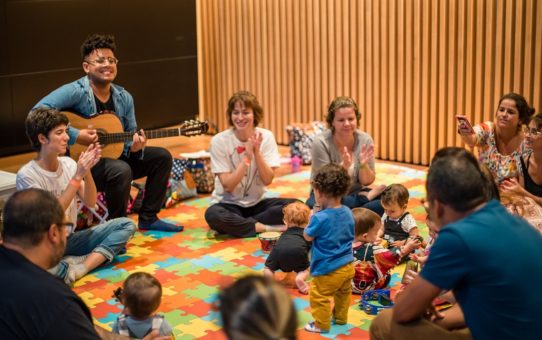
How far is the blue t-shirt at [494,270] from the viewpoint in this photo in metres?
2.77

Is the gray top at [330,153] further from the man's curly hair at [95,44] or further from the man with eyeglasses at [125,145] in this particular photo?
the man's curly hair at [95,44]

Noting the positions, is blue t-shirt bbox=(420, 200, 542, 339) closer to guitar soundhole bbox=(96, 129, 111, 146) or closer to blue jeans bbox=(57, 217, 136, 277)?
blue jeans bbox=(57, 217, 136, 277)

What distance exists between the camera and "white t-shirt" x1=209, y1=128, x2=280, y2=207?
6055 mm

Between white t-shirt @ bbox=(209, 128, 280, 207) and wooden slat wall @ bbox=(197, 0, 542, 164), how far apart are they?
2.32m

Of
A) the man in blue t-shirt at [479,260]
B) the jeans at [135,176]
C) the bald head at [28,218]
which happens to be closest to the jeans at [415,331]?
the man in blue t-shirt at [479,260]

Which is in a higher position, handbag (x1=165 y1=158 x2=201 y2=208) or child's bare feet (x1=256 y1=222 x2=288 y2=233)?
handbag (x1=165 y1=158 x2=201 y2=208)

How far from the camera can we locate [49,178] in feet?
16.8

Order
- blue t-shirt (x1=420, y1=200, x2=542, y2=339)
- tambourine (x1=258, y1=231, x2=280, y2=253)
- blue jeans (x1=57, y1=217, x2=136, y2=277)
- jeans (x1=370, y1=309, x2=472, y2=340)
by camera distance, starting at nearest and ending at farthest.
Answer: blue t-shirt (x1=420, y1=200, x2=542, y2=339) → jeans (x1=370, y1=309, x2=472, y2=340) → blue jeans (x1=57, y1=217, x2=136, y2=277) → tambourine (x1=258, y1=231, x2=280, y2=253)

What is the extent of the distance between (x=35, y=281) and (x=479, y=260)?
1532 mm

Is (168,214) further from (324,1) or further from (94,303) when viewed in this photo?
(324,1)

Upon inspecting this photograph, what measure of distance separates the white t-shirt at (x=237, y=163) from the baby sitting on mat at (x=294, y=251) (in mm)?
1080

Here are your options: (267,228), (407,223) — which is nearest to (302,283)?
(407,223)

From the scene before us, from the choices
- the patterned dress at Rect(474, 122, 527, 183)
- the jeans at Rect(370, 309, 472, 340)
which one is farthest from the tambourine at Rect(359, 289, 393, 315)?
the patterned dress at Rect(474, 122, 527, 183)

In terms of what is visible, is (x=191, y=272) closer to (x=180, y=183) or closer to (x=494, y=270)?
(x=180, y=183)
